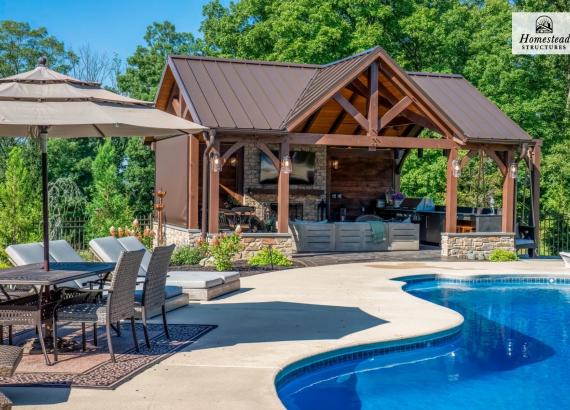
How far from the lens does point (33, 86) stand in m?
6.45

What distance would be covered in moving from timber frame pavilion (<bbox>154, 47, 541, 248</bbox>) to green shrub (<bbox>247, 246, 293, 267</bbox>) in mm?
1039

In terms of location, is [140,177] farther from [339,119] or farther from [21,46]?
[339,119]

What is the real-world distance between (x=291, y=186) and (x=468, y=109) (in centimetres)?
538

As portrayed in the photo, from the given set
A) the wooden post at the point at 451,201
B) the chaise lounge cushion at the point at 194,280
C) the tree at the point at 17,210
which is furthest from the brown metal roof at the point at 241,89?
the chaise lounge cushion at the point at 194,280

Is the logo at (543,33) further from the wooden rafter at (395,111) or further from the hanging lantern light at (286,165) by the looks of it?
the hanging lantern light at (286,165)

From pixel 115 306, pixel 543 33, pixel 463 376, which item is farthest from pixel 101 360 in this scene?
pixel 543 33

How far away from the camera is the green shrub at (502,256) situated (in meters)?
16.3

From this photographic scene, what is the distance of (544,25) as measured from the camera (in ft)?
86.6

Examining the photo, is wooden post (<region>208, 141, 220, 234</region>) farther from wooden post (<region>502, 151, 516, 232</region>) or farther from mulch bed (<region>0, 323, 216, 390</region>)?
wooden post (<region>502, 151, 516, 232</region>)

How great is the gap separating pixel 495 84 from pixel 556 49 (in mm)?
2658

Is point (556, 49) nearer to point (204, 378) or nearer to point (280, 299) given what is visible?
point (280, 299)

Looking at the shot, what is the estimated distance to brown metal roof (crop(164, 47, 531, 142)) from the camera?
15.4 meters

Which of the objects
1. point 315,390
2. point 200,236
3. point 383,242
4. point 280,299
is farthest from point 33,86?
point 383,242

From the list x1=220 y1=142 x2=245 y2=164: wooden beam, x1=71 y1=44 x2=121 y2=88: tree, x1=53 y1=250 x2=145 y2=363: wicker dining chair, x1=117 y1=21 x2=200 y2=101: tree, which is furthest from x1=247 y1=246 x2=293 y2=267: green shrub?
x1=71 y1=44 x2=121 y2=88: tree
